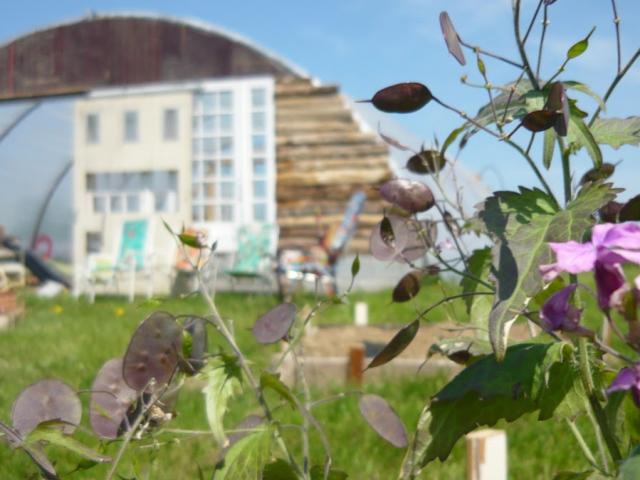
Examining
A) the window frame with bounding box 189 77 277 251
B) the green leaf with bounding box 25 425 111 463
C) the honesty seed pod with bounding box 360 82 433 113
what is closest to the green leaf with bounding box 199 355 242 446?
the green leaf with bounding box 25 425 111 463

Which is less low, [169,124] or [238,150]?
[169,124]

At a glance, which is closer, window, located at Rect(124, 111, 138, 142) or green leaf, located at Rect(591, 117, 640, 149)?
green leaf, located at Rect(591, 117, 640, 149)

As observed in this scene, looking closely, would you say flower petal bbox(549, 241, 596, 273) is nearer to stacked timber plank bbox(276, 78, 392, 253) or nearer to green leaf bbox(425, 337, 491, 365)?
green leaf bbox(425, 337, 491, 365)

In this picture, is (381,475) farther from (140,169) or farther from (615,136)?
(140,169)

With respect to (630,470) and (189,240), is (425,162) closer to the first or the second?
(189,240)

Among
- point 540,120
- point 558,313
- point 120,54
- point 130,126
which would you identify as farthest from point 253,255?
point 558,313

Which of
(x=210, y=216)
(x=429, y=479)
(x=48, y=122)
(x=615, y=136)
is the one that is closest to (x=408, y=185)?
(x=615, y=136)

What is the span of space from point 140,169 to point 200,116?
4.09 ft

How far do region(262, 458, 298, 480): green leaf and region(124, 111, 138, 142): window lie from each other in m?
13.0

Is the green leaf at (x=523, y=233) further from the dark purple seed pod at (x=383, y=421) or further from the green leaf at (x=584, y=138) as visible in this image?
the dark purple seed pod at (x=383, y=421)

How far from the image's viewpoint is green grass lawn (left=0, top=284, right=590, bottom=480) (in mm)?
2240

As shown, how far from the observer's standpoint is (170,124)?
13516mm

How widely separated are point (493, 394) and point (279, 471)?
0.97 feet

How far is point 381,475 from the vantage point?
7.61 ft
